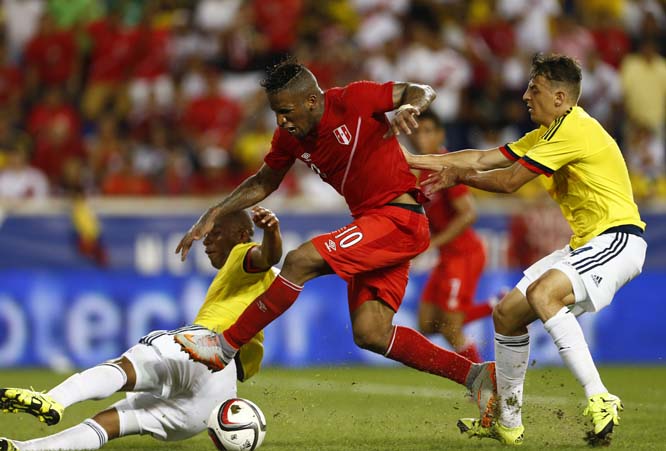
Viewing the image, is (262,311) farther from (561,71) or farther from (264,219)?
(561,71)

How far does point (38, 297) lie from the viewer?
43.0ft

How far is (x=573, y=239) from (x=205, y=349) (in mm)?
2332

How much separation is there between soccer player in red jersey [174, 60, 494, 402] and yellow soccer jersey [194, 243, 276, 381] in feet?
0.91

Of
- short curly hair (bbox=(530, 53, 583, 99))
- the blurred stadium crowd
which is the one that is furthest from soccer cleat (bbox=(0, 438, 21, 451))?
the blurred stadium crowd

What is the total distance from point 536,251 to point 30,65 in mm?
7377

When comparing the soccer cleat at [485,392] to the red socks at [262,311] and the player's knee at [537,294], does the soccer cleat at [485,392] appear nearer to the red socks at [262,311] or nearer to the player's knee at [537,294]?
the player's knee at [537,294]

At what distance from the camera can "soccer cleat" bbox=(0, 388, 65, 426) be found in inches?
241

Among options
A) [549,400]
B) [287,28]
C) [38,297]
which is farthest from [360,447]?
[287,28]

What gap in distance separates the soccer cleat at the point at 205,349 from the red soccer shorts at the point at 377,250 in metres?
0.81

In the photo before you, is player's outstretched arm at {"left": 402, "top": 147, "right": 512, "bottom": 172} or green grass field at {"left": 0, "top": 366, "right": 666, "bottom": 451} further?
player's outstretched arm at {"left": 402, "top": 147, "right": 512, "bottom": 172}

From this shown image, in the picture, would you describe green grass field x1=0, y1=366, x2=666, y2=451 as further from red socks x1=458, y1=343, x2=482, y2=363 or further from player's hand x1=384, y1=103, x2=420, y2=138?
player's hand x1=384, y1=103, x2=420, y2=138

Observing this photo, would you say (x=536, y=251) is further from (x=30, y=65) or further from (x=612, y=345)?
(x=30, y=65)

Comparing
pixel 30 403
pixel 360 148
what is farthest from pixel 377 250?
pixel 30 403

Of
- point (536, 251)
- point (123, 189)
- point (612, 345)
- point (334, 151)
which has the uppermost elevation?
point (334, 151)
